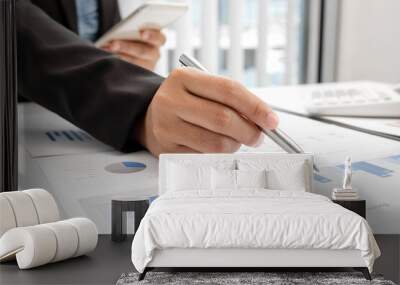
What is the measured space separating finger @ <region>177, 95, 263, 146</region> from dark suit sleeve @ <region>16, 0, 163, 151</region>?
0.37 ft

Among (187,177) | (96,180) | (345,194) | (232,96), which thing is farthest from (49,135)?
(345,194)

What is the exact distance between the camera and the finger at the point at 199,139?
5.37ft

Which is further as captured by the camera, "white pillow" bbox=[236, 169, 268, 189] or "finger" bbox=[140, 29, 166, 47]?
"finger" bbox=[140, 29, 166, 47]

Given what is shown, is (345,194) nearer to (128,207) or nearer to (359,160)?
(359,160)

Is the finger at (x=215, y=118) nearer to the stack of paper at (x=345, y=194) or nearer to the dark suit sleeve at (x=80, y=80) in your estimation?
the dark suit sleeve at (x=80, y=80)

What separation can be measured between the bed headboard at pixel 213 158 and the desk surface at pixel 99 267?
191mm

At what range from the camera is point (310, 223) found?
1.40m

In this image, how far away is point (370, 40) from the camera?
6.39 feet

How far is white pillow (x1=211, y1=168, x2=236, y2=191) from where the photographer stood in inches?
63.9

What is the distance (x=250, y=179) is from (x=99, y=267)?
41 cm

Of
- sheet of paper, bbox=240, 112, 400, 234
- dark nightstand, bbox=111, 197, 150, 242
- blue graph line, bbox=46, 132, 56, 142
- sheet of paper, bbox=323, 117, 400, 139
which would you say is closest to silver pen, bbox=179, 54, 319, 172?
sheet of paper, bbox=240, 112, 400, 234

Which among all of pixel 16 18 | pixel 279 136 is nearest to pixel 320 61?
pixel 279 136

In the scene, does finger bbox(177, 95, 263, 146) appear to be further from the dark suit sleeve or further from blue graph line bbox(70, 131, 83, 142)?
blue graph line bbox(70, 131, 83, 142)

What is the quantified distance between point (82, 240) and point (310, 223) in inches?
21.0
